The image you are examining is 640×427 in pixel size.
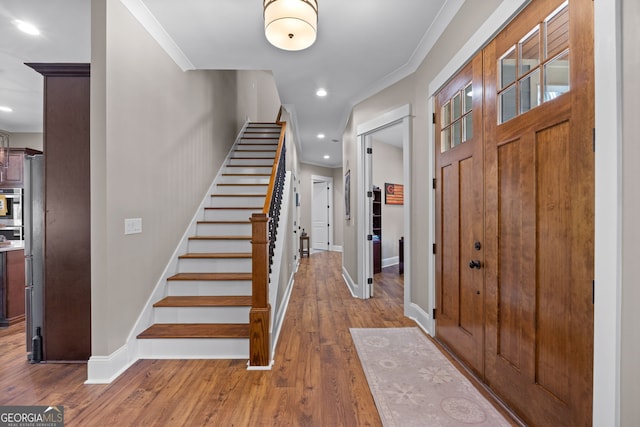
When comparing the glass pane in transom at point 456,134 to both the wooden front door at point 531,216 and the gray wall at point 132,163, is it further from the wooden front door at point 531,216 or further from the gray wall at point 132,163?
the gray wall at point 132,163

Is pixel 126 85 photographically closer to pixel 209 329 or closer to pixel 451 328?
pixel 209 329

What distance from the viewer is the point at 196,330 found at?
2.48 metres

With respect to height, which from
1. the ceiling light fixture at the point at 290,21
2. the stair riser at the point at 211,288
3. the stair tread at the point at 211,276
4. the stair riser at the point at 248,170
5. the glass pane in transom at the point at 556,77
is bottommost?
the stair riser at the point at 211,288

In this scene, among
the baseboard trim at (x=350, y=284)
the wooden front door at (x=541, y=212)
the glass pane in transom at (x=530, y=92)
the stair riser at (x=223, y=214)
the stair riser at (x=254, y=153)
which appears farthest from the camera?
the stair riser at (x=254, y=153)

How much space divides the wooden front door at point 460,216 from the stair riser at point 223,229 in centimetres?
233

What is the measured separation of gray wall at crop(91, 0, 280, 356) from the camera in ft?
6.70

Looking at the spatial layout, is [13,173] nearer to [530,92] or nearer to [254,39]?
[254,39]

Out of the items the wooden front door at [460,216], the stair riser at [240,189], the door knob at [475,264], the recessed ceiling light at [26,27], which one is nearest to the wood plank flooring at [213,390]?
the wooden front door at [460,216]

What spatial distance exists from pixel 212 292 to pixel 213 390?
3.53ft

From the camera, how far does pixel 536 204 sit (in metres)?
1.50

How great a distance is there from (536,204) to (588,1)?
903 millimetres

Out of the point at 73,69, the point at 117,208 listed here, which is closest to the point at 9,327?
the point at 117,208

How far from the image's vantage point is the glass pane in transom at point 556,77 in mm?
1335

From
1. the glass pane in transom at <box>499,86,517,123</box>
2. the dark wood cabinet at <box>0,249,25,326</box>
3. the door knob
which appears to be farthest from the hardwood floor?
the glass pane in transom at <box>499,86,517,123</box>
